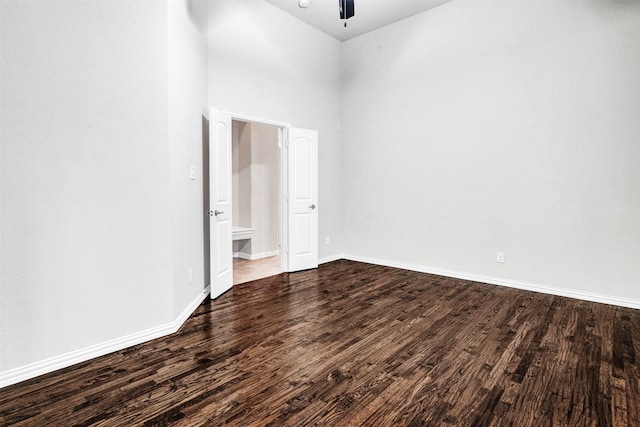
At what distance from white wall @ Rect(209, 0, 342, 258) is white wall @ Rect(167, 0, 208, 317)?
1.14 feet

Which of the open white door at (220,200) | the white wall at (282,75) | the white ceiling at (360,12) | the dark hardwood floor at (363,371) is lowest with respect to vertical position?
the dark hardwood floor at (363,371)

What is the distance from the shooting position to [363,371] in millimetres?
2246

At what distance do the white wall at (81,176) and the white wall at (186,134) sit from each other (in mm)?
111

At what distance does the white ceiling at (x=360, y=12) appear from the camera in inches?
181

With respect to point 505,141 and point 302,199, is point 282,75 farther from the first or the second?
point 505,141

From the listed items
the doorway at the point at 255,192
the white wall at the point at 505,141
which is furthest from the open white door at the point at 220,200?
the white wall at the point at 505,141

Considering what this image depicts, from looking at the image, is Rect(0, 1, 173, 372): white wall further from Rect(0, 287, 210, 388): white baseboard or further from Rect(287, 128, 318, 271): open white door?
Rect(287, 128, 318, 271): open white door

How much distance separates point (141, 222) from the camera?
2713 mm

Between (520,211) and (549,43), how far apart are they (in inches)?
75.1

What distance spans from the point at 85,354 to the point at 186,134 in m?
1.98

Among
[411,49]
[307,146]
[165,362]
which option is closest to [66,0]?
[165,362]

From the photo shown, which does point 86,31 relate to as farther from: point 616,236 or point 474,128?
point 616,236

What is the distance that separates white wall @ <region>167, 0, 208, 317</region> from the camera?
9.67 ft

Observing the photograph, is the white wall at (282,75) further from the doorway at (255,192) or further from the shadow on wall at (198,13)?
the doorway at (255,192)
